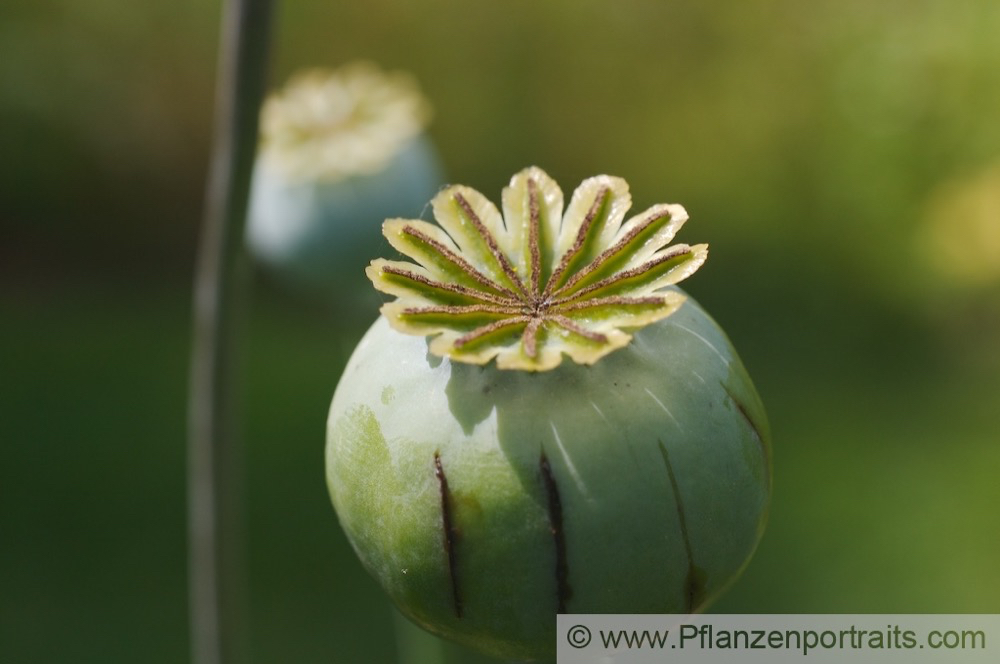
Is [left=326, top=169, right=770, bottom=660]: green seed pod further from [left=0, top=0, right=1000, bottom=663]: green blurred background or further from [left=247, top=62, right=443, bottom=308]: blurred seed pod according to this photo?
[left=0, top=0, right=1000, bottom=663]: green blurred background

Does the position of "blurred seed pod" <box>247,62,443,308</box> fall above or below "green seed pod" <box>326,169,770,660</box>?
above

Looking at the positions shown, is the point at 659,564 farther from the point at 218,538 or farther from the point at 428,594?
the point at 218,538

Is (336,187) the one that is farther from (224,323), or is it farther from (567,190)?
(567,190)

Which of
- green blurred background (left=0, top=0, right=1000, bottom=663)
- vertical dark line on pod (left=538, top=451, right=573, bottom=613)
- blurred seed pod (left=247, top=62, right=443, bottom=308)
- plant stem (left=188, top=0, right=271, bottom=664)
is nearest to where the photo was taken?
vertical dark line on pod (left=538, top=451, right=573, bottom=613)

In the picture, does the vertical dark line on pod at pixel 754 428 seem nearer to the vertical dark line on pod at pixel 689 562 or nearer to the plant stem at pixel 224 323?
the vertical dark line on pod at pixel 689 562

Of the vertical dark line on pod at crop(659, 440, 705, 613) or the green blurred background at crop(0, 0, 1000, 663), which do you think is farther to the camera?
the green blurred background at crop(0, 0, 1000, 663)

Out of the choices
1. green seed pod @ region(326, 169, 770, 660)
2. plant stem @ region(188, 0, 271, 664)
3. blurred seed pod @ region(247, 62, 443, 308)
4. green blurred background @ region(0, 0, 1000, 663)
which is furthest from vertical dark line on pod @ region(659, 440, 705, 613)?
green blurred background @ region(0, 0, 1000, 663)

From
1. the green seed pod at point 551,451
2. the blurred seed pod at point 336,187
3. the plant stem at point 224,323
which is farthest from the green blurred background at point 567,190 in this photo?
the green seed pod at point 551,451
